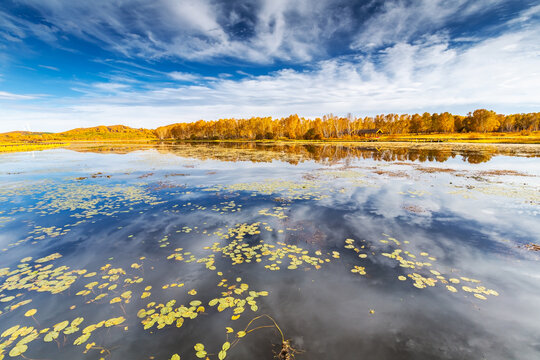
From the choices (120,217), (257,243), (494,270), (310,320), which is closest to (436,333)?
(310,320)

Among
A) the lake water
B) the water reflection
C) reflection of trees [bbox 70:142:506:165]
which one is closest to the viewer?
the lake water

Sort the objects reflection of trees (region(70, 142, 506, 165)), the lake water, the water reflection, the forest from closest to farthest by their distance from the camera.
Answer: the lake water < reflection of trees (region(70, 142, 506, 165)) < the water reflection < the forest

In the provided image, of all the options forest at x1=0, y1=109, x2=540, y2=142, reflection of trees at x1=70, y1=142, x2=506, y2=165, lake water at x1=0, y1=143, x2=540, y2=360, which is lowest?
lake water at x1=0, y1=143, x2=540, y2=360

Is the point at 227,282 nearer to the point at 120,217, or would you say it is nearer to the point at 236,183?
the point at 120,217

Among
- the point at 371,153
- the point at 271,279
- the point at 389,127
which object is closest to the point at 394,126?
the point at 389,127

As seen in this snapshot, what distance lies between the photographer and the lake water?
454cm

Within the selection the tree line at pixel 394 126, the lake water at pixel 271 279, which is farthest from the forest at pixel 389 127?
the lake water at pixel 271 279

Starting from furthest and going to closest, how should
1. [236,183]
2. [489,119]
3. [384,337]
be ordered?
[489,119] < [236,183] < [384,337]

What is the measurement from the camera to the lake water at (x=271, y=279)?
4535mm

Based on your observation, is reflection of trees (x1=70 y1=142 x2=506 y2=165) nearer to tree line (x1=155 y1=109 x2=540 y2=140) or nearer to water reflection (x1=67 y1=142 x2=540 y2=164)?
water reflection (x1=67 y1=142 x2=540 y2=164)

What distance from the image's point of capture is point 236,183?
61.7ft

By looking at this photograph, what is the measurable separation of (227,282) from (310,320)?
8.35 feet

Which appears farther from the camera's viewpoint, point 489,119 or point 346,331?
point 489,119

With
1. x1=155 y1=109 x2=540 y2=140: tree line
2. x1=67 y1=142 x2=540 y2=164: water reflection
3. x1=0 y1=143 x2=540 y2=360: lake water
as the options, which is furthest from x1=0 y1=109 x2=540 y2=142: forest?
x1=0 y1=143 x2=540 y2=360: lake water
